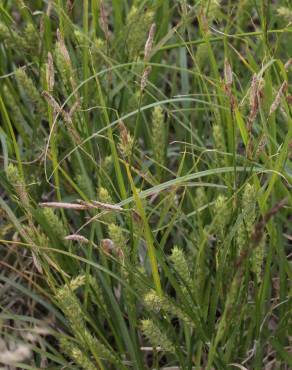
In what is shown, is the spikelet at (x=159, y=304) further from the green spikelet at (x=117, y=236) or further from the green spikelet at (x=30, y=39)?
the green spikelet at (x=30, y=39)

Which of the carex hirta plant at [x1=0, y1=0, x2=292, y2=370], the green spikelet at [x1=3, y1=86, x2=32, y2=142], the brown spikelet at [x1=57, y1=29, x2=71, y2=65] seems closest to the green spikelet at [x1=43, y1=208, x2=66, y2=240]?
the carex hirta plant at [x1=0, y1=0, x2=292, y2=370]

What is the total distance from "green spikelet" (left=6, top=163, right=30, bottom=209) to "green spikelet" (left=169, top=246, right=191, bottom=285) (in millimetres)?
252

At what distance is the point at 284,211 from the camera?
61.5 inches

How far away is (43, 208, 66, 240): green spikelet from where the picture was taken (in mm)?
1308

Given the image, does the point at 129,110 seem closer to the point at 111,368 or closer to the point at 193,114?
the point at 193,114

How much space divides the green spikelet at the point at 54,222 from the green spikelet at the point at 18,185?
0.04 metres

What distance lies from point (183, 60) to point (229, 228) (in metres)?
0.69

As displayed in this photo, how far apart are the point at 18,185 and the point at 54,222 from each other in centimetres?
11

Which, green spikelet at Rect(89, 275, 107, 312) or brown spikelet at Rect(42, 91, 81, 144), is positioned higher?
brown spikelet at Rect(42, 91, 81, 144)

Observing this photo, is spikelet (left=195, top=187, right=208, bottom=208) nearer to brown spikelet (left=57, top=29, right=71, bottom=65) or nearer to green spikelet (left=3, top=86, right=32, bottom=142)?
brown spikelet (left=57, top=29, right=71, bottom=65)

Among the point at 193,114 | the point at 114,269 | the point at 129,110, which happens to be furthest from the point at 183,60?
the point at 114,269

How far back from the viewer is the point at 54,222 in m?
1.32

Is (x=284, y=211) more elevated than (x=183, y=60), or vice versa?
(x=183, y=60)

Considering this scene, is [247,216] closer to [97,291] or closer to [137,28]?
[97,291]
